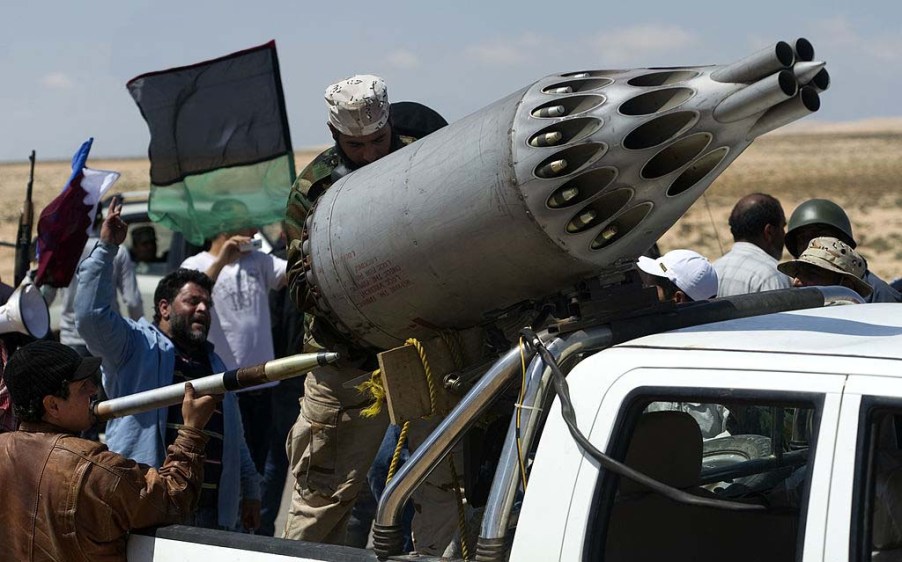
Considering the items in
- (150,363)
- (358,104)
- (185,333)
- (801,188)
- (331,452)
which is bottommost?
(331,452)

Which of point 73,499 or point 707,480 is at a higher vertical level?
point 707,480

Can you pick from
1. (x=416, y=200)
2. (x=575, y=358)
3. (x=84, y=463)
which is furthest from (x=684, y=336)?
(x=84, y=463)

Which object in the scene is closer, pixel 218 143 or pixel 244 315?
pixel 218 143

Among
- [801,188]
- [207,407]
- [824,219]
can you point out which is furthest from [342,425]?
[801,188]

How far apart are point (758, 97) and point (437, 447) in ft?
3.46

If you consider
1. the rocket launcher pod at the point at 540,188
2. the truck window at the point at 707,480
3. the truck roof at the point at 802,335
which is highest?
the rocket launcher pod at the point at 540,188

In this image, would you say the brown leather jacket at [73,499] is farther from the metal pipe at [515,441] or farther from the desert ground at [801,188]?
the desert ground at [801,188]

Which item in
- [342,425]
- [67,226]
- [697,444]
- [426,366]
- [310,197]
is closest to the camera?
[697,444]

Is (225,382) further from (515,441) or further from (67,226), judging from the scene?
(67,226)

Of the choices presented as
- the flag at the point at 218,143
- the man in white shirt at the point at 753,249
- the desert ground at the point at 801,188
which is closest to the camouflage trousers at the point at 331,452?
the man in white shirt at the point at 753,249

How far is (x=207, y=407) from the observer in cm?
391

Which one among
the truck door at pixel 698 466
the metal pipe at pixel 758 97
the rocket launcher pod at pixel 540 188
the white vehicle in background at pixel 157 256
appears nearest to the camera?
the truck door at pixel 698 466

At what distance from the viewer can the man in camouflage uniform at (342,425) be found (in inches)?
165

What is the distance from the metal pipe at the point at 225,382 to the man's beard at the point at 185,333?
1475 millimetres
